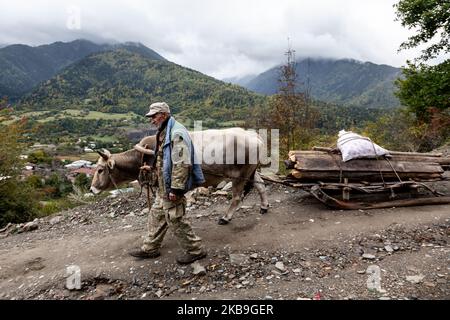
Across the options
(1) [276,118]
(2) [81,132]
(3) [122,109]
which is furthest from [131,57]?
(1) [276,118]

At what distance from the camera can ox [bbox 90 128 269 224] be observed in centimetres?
583

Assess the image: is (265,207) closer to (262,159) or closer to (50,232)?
(262,159)

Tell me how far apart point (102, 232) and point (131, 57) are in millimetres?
174378

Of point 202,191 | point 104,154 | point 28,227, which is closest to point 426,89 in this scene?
point 202,191

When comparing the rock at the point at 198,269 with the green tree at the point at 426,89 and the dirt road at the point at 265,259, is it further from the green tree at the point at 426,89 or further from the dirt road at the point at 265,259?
the green tree at the point at 426,89

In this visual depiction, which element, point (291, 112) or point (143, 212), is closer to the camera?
point (143, 212)

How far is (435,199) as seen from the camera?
665cm

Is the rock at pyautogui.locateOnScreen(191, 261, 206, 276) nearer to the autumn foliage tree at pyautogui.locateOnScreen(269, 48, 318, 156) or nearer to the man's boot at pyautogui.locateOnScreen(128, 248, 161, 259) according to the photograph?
the man's boot at pyautogui.locateOnScreen(128, 248, 161, 259)

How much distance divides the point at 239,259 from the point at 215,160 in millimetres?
1851

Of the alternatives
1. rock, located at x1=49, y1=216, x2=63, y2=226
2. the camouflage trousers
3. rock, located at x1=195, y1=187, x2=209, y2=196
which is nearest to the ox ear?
the camouflage trousers

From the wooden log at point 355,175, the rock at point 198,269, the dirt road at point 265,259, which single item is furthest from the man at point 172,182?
the wooden log at point 355,175

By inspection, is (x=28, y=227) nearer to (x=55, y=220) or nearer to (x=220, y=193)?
(x=55, y=220)

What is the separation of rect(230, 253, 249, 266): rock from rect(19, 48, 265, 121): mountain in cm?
7792

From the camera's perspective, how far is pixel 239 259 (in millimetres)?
4863
